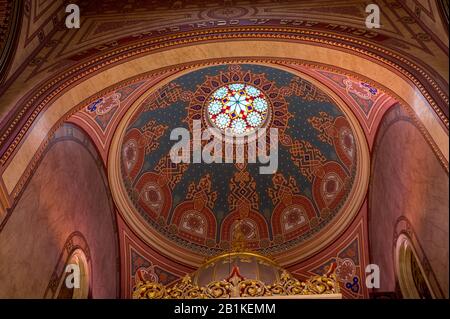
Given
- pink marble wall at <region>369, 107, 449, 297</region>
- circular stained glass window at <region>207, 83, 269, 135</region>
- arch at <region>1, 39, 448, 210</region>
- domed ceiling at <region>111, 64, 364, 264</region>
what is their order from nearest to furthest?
arch at <region>1, 39, 448, 210</region> → pink marble wall at <region>369, 107, 449, 297</region> → domed ceiling at <region>111, 64, 364, 264</region> → circular stained glass window at <region>207, 83, 269, 135</region>

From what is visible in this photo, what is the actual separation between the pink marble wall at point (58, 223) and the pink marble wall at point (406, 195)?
4867 millimetres

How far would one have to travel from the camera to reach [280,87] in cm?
1116

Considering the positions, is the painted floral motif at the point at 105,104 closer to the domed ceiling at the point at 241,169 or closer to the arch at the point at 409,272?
the domed ceiling at the point at 241,169

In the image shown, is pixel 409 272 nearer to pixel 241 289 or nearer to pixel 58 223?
pixel 241 289

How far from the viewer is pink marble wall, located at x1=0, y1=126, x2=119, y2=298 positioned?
642 cm

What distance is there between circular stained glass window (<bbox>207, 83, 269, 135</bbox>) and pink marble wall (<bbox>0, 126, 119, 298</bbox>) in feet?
10.4

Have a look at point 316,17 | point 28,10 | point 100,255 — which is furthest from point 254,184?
point 28,10

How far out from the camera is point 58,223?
7961 millimetres

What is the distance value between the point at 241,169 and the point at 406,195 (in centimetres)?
502

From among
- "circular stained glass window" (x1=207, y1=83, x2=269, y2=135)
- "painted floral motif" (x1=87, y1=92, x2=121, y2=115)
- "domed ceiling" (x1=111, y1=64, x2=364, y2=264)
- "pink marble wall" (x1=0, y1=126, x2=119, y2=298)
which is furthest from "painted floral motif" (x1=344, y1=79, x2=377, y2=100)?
"pink marble wall" (x1=0, y1=126, x2=119, y2=298)

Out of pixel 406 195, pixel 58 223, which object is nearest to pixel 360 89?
pixel 406 195

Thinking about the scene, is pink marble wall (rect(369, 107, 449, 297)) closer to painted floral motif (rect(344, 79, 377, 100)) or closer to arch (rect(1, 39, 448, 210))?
painted floral motif (rect(344, 79, 377, 100))

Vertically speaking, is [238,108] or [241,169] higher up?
[238,108]

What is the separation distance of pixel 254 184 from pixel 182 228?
1908mm
